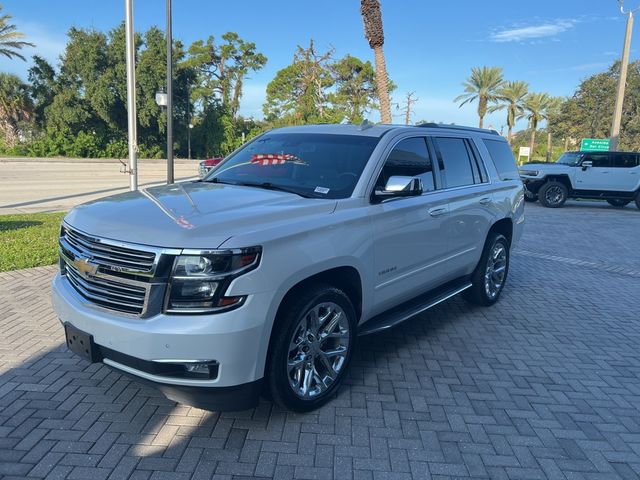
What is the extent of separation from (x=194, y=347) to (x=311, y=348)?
2.99 ft

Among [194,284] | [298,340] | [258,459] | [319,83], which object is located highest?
[319,83]

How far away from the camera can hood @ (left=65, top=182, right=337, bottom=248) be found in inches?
102

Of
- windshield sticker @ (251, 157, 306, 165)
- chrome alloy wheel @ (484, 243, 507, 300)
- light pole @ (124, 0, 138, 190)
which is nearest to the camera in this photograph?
windshield sticker @ (251, 157, 306, 165)

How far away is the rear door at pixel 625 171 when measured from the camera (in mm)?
16969

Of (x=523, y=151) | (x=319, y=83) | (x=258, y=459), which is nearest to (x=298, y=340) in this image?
(x=258, y=459)

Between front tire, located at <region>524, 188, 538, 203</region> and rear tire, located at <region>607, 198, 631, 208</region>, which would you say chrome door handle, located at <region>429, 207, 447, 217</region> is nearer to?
front tire, located at <region>524, 188, 538, 203</region>

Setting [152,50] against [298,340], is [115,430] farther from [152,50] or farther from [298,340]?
[152,50]

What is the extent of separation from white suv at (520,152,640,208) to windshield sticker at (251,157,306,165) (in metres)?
16.0

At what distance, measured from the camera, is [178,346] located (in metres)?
2.52

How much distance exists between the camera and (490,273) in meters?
5.59

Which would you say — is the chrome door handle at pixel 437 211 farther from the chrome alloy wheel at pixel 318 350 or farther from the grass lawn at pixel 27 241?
the grass lawn at pixel 27 241

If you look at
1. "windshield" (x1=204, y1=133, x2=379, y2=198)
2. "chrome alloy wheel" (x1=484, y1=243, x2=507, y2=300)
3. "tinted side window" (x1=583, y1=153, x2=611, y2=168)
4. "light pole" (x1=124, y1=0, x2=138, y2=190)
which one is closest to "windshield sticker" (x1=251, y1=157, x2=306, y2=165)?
"windshield" (x1=204, y1=133, x2=379, y2=198)

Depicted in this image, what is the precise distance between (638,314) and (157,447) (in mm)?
5502

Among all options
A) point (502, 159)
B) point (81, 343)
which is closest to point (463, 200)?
point (502, 159)
